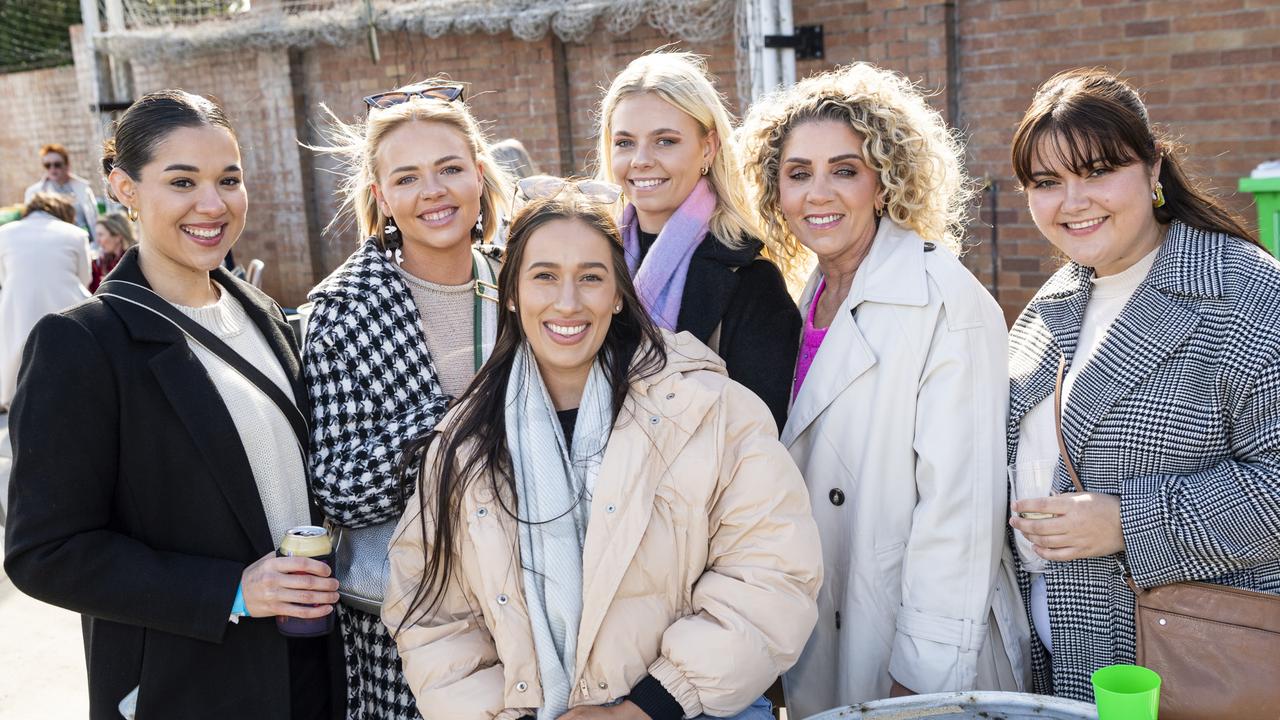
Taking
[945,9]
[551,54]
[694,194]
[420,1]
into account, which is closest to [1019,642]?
[694,194]

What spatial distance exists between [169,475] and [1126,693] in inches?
76.2

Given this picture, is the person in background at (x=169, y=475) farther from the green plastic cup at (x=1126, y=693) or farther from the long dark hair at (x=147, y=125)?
the green plastic cup at (x=1126, y=693)

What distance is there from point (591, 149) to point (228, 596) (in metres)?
6.37

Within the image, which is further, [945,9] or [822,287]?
[945,9]

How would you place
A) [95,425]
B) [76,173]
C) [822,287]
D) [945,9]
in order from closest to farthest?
1. [95,425]
2. [822,287]
3. [945,9]
4. [76,173]

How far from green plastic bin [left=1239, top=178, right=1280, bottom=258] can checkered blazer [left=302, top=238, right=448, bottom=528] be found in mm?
3743

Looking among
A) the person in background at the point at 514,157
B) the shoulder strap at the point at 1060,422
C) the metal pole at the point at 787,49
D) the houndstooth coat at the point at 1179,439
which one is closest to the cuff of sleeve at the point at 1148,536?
the houndstooth coat at the point at 1179,439

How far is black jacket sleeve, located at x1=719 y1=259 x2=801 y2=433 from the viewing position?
2738mm

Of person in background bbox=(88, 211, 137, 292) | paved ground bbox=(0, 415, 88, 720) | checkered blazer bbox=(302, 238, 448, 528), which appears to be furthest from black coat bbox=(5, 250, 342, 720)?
person in background bbox=(88, 211, 137, 292)

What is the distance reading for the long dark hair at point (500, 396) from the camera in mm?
2344

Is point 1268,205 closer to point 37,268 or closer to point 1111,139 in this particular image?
point 1111,139

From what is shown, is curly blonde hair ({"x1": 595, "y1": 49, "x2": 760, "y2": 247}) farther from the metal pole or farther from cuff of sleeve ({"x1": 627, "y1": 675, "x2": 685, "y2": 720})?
the metal pole

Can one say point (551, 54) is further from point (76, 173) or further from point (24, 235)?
point (76, 173)

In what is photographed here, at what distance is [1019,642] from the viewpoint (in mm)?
2607
